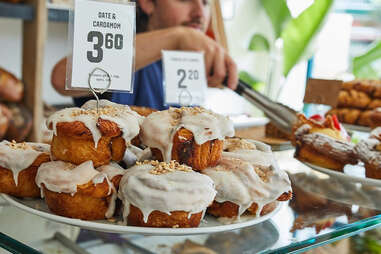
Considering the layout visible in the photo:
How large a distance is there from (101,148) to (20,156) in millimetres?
136

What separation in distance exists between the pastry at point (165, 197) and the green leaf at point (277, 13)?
132 inches

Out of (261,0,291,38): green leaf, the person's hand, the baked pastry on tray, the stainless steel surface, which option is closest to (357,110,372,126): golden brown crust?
the person's hand

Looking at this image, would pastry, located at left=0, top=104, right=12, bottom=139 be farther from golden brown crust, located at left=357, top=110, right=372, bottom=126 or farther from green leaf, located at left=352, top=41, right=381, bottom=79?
green leaf, located at left=352, top=41, right=381, bottom=79

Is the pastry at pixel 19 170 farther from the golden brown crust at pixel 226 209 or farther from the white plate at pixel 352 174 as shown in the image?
the white plate at pixel 352 174

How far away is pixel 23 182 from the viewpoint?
72 centimetres

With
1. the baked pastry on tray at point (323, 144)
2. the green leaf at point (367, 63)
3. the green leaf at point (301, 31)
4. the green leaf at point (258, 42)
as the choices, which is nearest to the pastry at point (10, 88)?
the baked pastry on tray at point (323, 144)

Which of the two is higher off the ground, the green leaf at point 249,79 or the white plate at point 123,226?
the green leaf at point 249,79

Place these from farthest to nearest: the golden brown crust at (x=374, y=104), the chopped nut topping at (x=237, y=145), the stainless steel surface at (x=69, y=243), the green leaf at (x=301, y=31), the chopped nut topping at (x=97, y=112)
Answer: the green leaf at (x=301, y=31) < the golden brown crust at (x=374, y=104) < the chopped nut topping at (x=237, y=145) < the chopped nut topping at (x=97, y=112) < the stainless steel surface at (x=69, y=243)

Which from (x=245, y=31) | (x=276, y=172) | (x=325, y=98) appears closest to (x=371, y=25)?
(x=245, y=31)

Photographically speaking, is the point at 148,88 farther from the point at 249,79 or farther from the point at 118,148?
the point at 249,79

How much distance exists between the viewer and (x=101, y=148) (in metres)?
0.69

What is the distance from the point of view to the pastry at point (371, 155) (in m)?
1.05

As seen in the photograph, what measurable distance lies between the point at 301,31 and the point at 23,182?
10.3 ft

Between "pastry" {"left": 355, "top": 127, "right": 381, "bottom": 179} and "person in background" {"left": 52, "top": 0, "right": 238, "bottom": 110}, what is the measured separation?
25.1 inches
